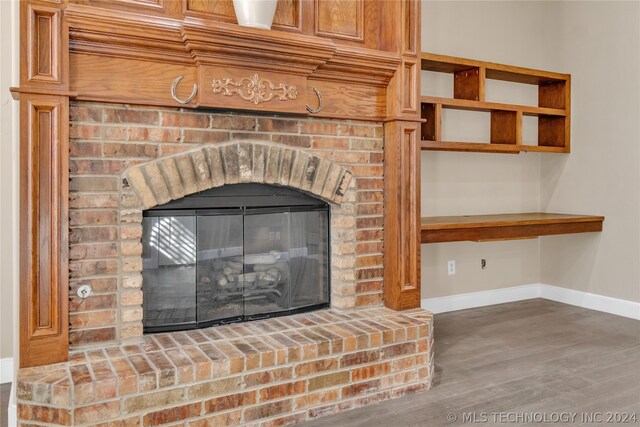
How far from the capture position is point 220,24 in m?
2.15

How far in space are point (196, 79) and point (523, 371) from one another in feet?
7.33

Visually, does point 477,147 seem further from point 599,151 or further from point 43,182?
point 43,182

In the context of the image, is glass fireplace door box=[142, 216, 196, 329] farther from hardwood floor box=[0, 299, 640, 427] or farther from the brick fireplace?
hardwood floor box=[0, 299, 640, 427]

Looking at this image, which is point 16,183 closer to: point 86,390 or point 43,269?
point 43,269

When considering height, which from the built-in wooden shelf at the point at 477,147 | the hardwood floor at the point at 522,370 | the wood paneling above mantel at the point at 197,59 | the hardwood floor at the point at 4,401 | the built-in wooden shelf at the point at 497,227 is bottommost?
the hardwood floor at the point at 4,401

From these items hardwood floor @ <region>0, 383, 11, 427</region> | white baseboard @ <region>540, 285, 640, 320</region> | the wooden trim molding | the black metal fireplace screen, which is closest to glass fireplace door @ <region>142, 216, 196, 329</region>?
the black metal fireplace screen

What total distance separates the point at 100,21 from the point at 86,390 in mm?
1416

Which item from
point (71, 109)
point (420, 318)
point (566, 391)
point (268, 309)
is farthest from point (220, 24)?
point (566, 391)

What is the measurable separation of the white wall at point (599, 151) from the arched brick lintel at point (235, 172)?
2.38 meters

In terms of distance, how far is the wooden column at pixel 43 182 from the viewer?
1.92 metres

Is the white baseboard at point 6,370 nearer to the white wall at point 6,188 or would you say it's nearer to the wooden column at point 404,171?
the white wall at point 6,188

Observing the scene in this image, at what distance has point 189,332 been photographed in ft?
7.70

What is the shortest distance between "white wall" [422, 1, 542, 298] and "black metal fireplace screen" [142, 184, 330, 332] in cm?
129

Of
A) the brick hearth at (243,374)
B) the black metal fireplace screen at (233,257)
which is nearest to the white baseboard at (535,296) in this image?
the brick hearth at (243,374)
